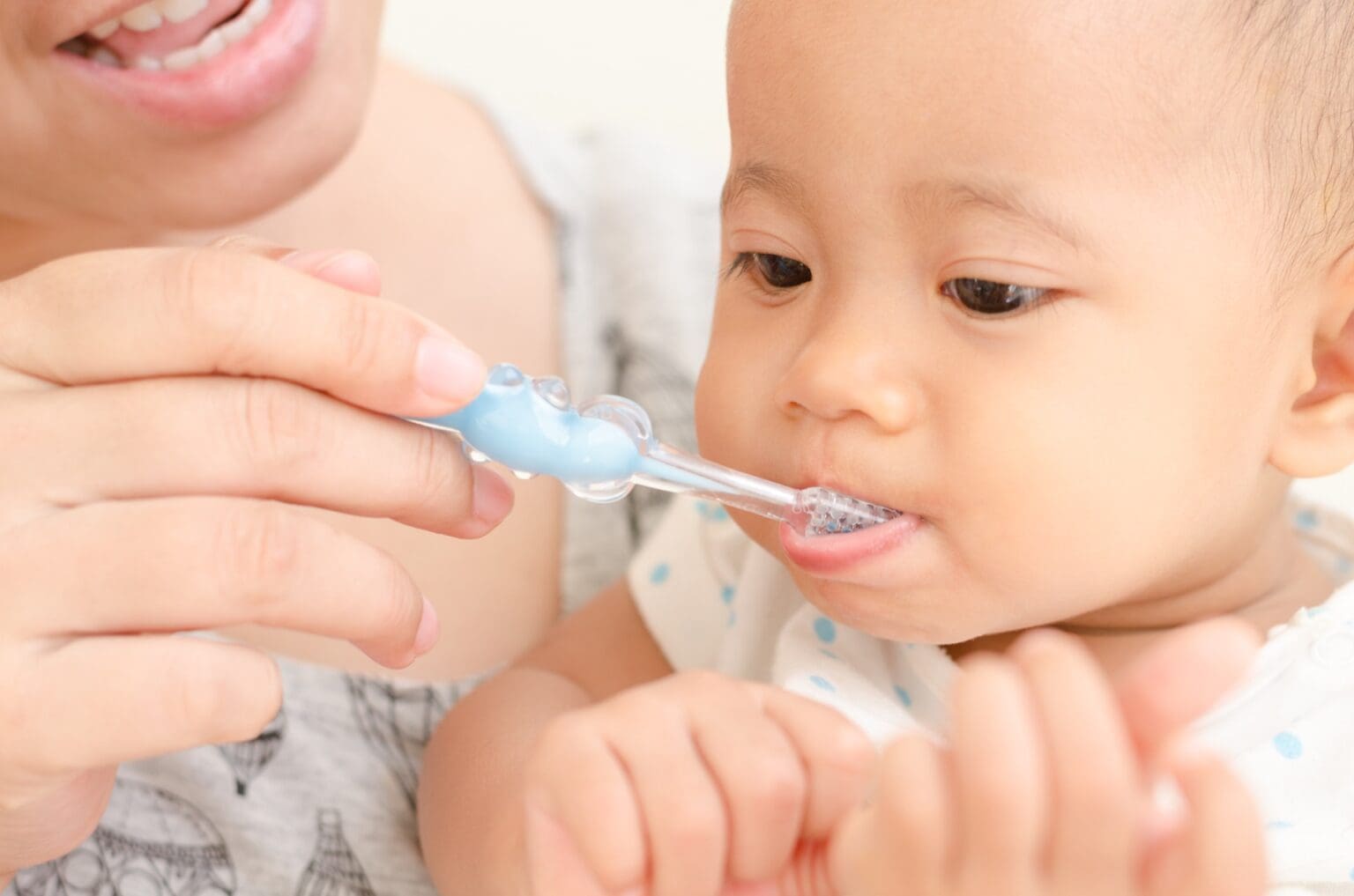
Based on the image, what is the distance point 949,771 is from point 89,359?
430 mm

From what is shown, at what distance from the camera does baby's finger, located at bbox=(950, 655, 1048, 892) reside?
1.52ft

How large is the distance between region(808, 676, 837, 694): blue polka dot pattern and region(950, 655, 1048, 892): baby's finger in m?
0.37

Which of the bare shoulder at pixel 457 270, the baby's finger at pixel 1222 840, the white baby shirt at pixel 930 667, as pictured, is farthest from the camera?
the bare shoulder at pixel 457 270

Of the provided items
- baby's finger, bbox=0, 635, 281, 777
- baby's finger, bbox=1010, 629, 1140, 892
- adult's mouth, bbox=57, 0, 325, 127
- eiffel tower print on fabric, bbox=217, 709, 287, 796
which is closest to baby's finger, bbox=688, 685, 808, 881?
baby's finger, bbox=1010, 629, 1140, 892

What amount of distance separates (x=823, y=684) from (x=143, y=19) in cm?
67

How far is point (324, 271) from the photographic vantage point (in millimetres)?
662

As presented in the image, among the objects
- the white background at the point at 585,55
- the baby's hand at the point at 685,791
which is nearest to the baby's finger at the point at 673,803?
the baby's hand at the point at 685,791

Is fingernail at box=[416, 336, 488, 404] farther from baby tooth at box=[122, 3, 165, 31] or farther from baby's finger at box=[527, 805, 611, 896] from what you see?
baby tooth at box=[122, 3, 165, 31]

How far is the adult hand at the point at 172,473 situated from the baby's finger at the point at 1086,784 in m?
0.31

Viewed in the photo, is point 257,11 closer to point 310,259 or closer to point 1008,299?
point 310,259

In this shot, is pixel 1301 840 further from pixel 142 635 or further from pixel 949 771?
pixel 142 635

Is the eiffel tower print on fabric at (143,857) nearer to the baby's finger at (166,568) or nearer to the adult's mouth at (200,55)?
the baby's finger at (166,568)

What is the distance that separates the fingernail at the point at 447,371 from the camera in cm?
62

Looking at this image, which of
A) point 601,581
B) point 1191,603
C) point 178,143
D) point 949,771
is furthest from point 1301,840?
point 178,143
